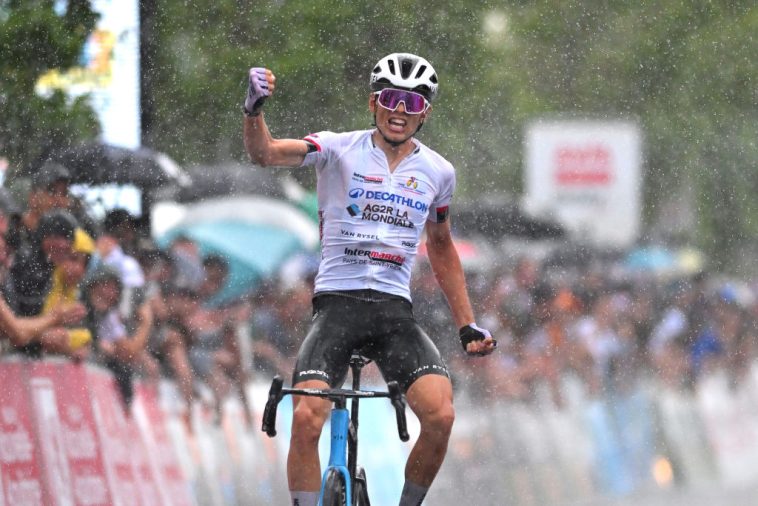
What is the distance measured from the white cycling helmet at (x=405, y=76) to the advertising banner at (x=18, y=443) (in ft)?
7.84

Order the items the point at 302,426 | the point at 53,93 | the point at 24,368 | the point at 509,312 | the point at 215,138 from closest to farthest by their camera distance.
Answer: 1. the point at 302,426
2. the point at 24,368
3. the point at 53,93
4. the point at 215,138
5. the point at 509,312

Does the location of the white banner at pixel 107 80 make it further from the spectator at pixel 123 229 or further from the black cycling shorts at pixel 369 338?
the black cycling shorts at pixel 369 338

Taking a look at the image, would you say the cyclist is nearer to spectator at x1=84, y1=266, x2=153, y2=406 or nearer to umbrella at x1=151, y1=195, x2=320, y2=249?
spectator at x1=84, y1=266, x2=153, y2=406

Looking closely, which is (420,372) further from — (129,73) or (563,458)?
(563,458)

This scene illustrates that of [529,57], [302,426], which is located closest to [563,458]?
[529,57]

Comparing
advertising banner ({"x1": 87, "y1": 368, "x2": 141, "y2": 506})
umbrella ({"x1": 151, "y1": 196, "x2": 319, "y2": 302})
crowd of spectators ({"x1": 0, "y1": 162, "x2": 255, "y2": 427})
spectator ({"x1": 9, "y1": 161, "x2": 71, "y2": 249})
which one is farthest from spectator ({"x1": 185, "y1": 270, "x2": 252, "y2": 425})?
spectator ({"x1": 9, "y1": 161, "x2": 71, "y2": 249})

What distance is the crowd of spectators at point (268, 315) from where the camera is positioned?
787cm

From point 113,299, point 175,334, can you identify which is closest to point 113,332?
point 113,299

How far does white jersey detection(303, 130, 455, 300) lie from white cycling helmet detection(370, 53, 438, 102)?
0.88 feet

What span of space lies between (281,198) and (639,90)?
3621 millimetres

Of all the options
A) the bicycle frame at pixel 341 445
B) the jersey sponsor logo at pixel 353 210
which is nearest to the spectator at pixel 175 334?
the jersey sponsor logo at pixel 353 210

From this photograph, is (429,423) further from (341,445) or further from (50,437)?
(50,437)

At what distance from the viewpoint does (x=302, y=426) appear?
19.0 ft

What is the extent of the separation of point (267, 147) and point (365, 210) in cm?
55
